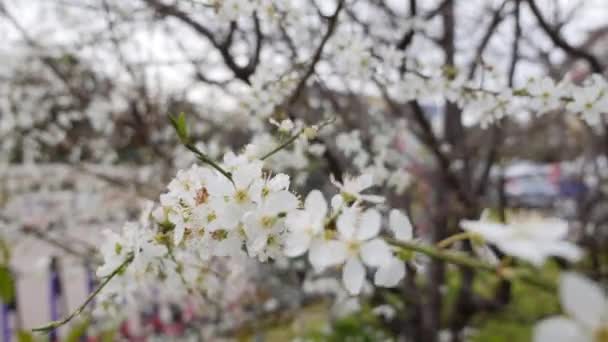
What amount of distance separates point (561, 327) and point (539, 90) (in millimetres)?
1124

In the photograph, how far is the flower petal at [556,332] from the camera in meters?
0.41

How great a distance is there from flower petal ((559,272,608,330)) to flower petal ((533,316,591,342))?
0.5 inches

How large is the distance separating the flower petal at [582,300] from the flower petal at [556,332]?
0.01m

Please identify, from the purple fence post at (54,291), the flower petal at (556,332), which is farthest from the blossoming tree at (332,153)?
the purple fence post at (54,291)

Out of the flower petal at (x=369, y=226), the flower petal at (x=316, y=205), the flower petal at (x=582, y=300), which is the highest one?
the flower petal at (x=316, y=205)

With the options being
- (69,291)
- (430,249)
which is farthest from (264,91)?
(69,291)

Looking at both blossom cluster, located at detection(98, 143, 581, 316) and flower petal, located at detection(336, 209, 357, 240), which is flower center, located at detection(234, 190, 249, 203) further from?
flower petal, located at detection(336, 209, 357, 240)

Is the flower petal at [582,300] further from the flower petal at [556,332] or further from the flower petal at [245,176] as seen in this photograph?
the flower petal at [245,176]

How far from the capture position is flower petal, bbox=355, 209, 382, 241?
0.62 m

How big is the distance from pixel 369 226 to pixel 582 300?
0.85 ft

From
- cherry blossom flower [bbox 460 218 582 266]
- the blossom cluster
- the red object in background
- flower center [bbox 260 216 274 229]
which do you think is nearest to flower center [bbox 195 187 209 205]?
the blossom cluster

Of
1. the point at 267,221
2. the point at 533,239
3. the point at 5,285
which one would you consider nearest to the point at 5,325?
the point at 5,285

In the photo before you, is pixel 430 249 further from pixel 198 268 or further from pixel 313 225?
pixel 198 268

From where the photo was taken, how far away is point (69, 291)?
4.47 m
